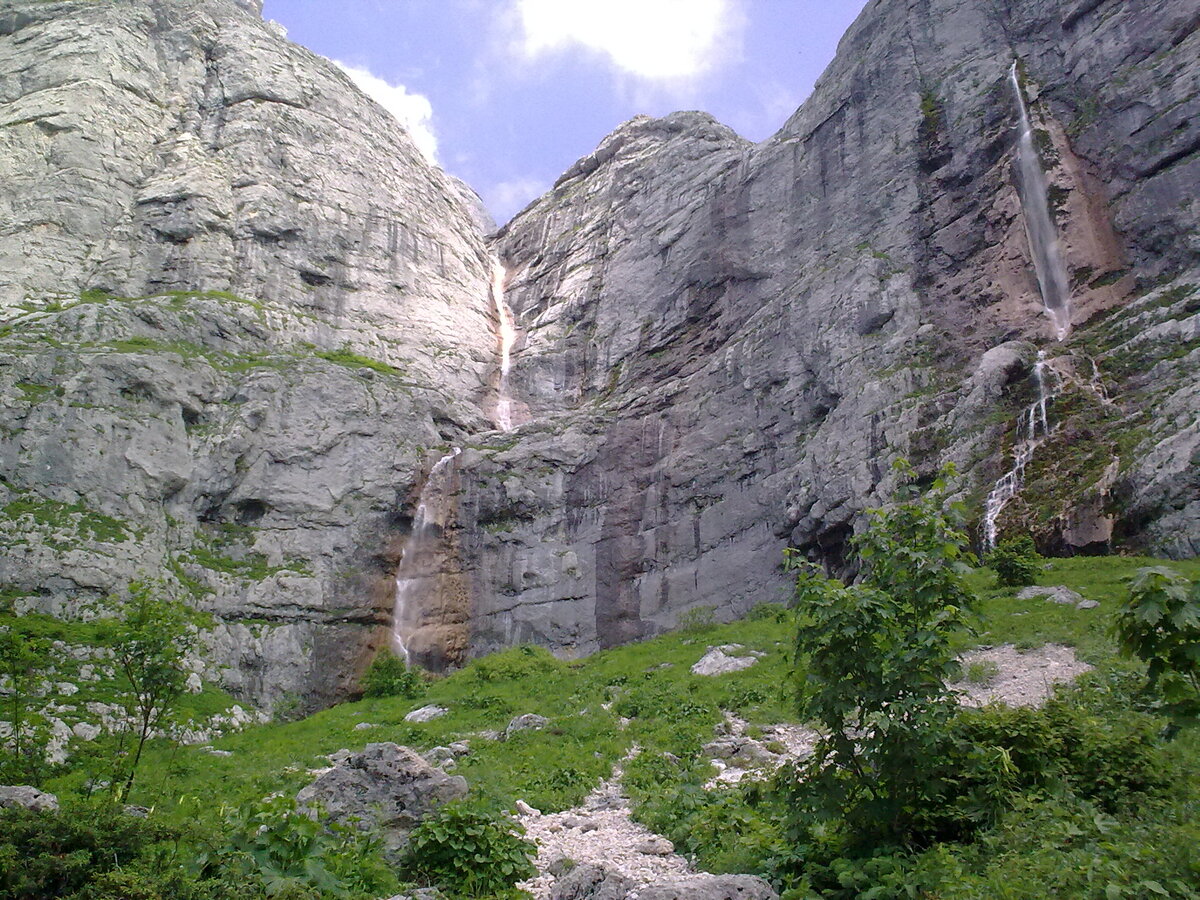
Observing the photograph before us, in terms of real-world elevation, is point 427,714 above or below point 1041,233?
below

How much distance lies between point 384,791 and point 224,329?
127 feet

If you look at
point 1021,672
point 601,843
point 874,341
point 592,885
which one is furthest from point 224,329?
point 592,885

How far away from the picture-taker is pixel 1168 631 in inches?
267

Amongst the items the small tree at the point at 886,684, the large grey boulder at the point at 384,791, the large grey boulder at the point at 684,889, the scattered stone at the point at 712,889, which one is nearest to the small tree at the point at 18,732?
the large grey boulder at the point at 384,791

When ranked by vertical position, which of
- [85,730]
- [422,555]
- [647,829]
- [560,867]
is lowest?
[560,867]

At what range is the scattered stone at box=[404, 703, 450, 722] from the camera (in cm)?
2503

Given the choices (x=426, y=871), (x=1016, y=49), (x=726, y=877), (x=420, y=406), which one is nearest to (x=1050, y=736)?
(x=726, y=877)

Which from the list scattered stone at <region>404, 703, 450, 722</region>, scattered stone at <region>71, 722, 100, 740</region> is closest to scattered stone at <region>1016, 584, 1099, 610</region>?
scattered stone at <region>404, 703, 450, 722</region>

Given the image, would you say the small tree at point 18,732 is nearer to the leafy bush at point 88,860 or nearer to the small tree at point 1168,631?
the leafy bush at point 88,860

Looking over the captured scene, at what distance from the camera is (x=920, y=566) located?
28.5 feet

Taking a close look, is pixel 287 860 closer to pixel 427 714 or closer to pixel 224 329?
pixel 427 714

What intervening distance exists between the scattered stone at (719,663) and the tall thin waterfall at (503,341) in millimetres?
26401

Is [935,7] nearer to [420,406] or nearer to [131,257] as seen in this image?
[420,406]

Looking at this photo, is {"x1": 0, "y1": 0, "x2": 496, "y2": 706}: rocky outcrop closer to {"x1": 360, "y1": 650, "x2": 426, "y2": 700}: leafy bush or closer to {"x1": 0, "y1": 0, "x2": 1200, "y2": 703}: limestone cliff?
{"x1": 0, "y1": 0, "x2": 1200, "y2": 703}: limestone cliff
